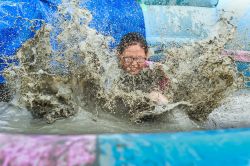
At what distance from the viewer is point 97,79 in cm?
256

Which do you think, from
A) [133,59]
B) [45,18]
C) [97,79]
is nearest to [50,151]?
[97,79]

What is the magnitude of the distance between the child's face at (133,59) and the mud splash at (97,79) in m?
0.09

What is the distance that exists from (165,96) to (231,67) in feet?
1.28

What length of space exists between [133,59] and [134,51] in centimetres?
12

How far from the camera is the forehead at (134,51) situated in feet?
11.0

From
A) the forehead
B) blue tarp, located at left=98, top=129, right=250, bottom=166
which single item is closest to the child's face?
the forehead

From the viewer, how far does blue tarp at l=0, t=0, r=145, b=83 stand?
393 cm

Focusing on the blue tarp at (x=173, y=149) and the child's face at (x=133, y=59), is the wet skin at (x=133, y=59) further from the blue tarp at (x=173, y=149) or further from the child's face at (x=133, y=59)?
the blue tarp at (x=173, y=149)

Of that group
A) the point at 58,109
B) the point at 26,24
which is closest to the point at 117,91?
the point at 58,109

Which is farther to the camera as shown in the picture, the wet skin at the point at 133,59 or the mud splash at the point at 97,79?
the wet skin at the point at 133,59

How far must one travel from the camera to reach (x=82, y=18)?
355 centimetres

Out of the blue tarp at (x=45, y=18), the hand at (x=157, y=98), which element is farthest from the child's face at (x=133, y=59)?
the blue tarp at (x=45, y=18)

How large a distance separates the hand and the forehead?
2.07ft

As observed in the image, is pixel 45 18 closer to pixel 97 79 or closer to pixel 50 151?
pixel 97 79
